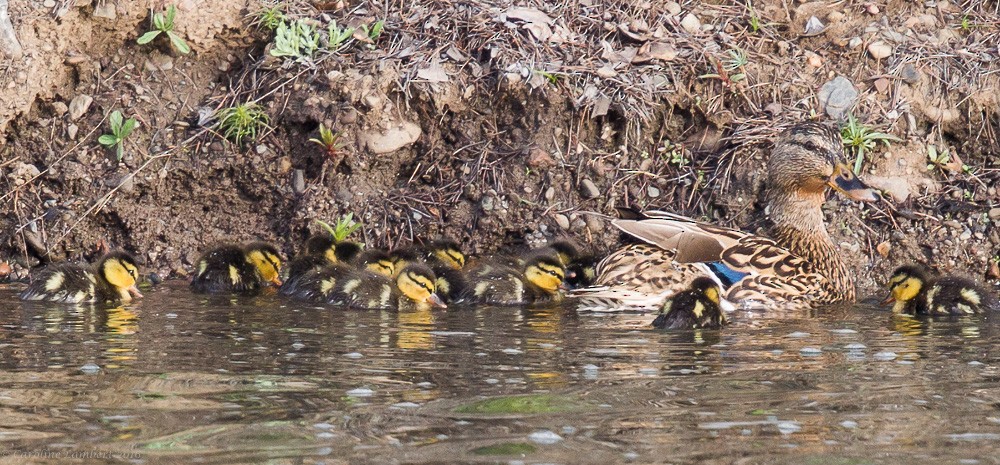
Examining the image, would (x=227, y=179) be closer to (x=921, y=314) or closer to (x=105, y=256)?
(x=105, y=256)

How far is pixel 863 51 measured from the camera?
9.25m

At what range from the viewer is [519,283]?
25.2ft

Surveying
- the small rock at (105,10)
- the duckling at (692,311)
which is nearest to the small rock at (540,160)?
the duckling at (692,311)

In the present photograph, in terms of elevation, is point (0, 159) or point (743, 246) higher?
point (0, 159)

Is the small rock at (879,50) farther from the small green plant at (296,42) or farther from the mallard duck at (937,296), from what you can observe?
the small green plant at (296,42)

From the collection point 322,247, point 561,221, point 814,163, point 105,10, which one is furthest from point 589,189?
point 105,10

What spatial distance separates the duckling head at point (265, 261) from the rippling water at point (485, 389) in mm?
1004

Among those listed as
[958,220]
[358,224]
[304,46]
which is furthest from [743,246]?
[304,46]

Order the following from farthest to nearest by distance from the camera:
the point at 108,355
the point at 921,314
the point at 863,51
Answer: the point at 863,51 < the point at 921,314 < the point at 108,355

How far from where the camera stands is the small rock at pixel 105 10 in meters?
8.91

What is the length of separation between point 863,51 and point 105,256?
4.78 metres

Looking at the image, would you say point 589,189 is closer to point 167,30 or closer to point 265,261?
point 265,261

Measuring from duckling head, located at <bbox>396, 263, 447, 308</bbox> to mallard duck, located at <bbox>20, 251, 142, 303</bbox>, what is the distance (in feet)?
4.61

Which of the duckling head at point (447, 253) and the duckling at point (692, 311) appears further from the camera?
the duckling head at point (447, 253)
